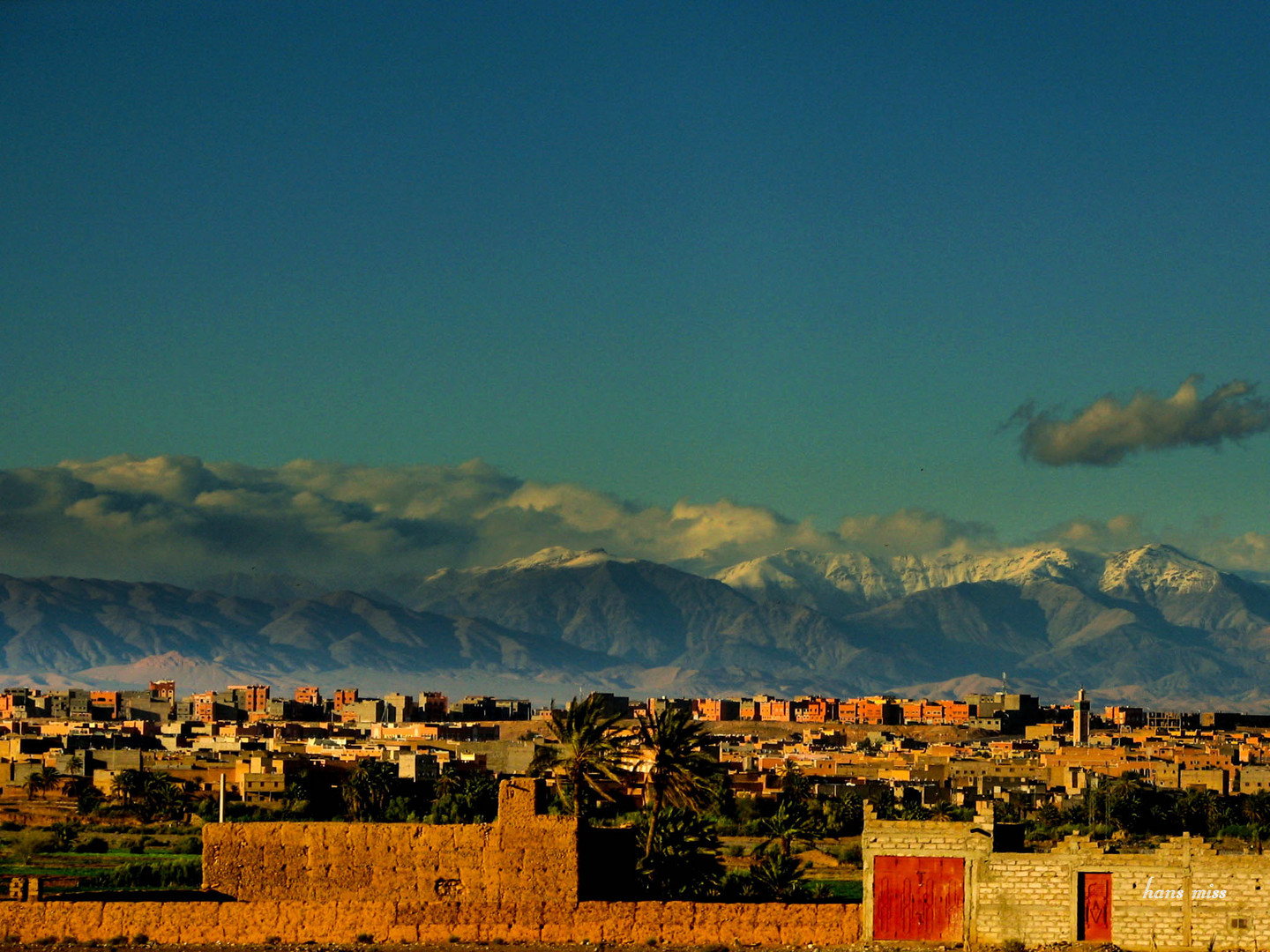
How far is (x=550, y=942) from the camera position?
48094mm

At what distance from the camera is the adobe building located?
4675cm

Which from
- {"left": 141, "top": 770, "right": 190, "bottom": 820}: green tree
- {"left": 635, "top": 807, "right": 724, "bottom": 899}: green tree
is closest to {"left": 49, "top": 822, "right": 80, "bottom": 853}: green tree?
{"left": 141, "top": 770, "right": 190, "bottom": 820}: green tree

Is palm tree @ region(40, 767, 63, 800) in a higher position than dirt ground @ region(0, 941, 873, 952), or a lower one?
higher

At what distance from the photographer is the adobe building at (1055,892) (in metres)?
46.8

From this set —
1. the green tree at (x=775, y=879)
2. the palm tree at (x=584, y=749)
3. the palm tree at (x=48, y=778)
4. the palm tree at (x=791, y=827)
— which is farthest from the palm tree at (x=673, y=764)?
the palm tree at (x=48, y=778)

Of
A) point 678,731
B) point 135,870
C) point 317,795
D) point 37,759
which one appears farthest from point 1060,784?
point 678,731

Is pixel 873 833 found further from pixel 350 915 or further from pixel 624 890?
pixel 350 915

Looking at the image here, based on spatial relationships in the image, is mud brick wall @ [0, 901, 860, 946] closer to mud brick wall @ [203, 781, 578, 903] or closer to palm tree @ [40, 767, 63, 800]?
mud brick wall @ [203, 781, 578, 903]

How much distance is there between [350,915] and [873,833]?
12.0 meters

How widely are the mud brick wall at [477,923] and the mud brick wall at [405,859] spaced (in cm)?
30

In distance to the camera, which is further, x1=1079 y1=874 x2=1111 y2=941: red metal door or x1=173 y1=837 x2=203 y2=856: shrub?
x1=173 y1=837 x2=203 y2=856: shrub

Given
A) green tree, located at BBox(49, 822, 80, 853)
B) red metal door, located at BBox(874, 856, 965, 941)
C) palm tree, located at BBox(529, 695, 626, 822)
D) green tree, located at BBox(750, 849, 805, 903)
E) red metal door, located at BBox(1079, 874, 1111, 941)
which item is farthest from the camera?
green tree, located at BBox(49, 822, 80, 853)

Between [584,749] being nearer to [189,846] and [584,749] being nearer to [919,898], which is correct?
[919,898]

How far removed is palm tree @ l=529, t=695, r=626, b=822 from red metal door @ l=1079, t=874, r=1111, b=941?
14280 mm
